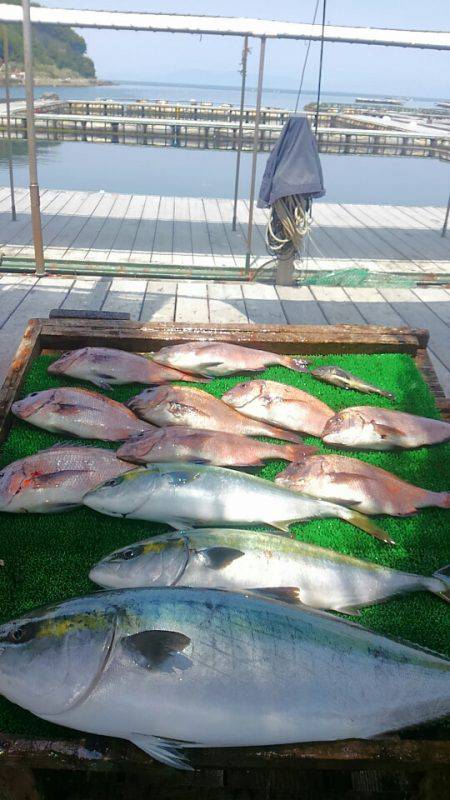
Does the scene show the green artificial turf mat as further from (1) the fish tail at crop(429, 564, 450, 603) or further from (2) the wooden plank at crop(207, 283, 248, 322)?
(2) the wooden plank at crop(207, 283, 248, 322)

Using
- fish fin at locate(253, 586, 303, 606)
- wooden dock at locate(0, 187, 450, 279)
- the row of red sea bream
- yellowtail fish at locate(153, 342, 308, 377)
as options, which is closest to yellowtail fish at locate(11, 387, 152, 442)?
the row of red sea bream

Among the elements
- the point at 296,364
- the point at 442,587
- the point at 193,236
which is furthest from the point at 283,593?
the point at 193,236

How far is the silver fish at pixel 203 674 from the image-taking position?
5.16ft

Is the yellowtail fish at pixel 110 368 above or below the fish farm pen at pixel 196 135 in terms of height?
below

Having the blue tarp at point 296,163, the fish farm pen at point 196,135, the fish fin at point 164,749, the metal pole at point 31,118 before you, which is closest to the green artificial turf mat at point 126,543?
the fish fin at point 164,749

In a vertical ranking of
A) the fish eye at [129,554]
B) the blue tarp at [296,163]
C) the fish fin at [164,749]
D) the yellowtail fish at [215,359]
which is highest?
the blue tarp at [296,163]

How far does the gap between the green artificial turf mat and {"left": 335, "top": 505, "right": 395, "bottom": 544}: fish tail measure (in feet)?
0.10

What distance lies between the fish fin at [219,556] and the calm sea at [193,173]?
16443 mm

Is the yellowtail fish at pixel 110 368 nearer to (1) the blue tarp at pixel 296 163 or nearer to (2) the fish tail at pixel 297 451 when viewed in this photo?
(2) the fish tail at pixel 297 451

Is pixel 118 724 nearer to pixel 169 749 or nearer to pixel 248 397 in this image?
pixel 169 749

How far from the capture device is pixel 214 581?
6.72 ft

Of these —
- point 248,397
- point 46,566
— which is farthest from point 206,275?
point 46,566

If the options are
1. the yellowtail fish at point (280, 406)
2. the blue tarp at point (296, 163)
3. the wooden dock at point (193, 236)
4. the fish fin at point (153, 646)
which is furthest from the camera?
the wooden dock at point (193, 236)

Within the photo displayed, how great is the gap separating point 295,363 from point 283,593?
6.55 ft
